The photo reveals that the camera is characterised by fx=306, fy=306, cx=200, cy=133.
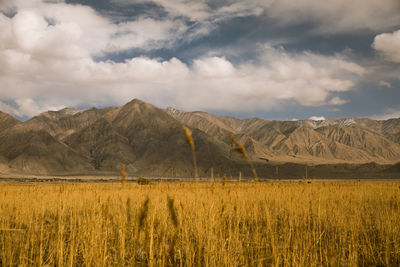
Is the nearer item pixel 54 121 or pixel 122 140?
pixel 122 140

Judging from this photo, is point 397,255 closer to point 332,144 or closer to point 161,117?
point 161,117

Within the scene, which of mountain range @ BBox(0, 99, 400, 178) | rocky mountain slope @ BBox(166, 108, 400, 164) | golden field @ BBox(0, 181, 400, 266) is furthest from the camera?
rocky mountain slope @ BBox(166, 108, 400, 164)

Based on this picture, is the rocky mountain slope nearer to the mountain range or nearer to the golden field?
the mountain range

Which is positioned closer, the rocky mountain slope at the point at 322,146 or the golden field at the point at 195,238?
the golden field at the point at 195,238

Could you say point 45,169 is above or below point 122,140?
below

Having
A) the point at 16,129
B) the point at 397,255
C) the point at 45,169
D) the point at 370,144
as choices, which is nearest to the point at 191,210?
the point at 397,255

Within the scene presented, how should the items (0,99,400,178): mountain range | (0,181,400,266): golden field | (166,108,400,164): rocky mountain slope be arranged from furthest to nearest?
1. (166,108,400,164): rocky mountain slope
2. (0,99,400,178): mountain range
3. (0,181,400,266): golden field

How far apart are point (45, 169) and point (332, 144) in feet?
474

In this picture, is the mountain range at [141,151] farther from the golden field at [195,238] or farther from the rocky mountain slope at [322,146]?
the golden field at [195,238]

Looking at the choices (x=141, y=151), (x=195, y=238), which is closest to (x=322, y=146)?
(x=141, y=151)

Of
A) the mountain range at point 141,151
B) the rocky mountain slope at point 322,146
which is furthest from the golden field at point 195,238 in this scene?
the rocky mountain slope at point 322,146

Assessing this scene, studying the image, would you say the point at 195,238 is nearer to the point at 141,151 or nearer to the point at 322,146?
the point at 141,151

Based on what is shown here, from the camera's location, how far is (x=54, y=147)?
348 feet

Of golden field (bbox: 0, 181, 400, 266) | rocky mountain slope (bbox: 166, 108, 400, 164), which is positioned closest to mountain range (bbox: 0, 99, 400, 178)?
rocky mountain slope (bbox: 166, 108, 400, 164)
